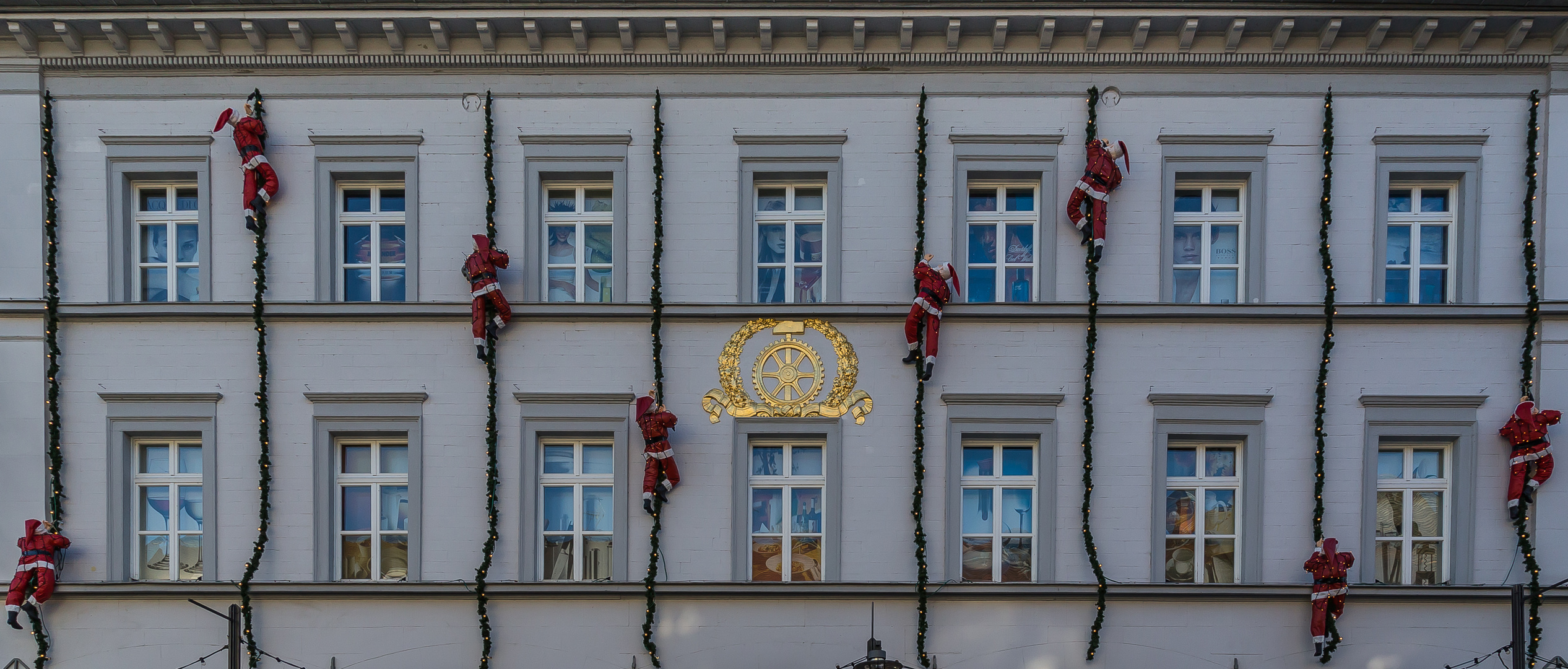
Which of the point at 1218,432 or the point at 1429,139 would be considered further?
the point at 1429,139

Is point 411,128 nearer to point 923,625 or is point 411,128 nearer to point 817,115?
point 817,115

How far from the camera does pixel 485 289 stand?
28.8 feet

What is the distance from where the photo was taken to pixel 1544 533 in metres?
9.02

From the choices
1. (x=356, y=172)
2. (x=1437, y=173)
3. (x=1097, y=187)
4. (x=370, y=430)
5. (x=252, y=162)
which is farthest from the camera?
(x=356, y=172)

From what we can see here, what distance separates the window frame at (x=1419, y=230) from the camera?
931 cm

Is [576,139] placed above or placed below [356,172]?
above

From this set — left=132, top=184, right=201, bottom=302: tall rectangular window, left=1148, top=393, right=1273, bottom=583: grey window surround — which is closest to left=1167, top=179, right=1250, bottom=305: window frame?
left=1148, top=393, right=1273, bottom=583: grey window surround

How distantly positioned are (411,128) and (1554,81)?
10.8 m

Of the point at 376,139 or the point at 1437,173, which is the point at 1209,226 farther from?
the point at 376,139

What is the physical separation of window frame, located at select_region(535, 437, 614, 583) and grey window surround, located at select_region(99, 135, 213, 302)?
3.60 metres

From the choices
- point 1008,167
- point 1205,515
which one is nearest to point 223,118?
point 1008,167

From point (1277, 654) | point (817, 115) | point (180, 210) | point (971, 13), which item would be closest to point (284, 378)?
point (180, 210)

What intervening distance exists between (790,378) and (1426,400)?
19.2 feet

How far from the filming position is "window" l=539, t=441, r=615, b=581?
365 inches
